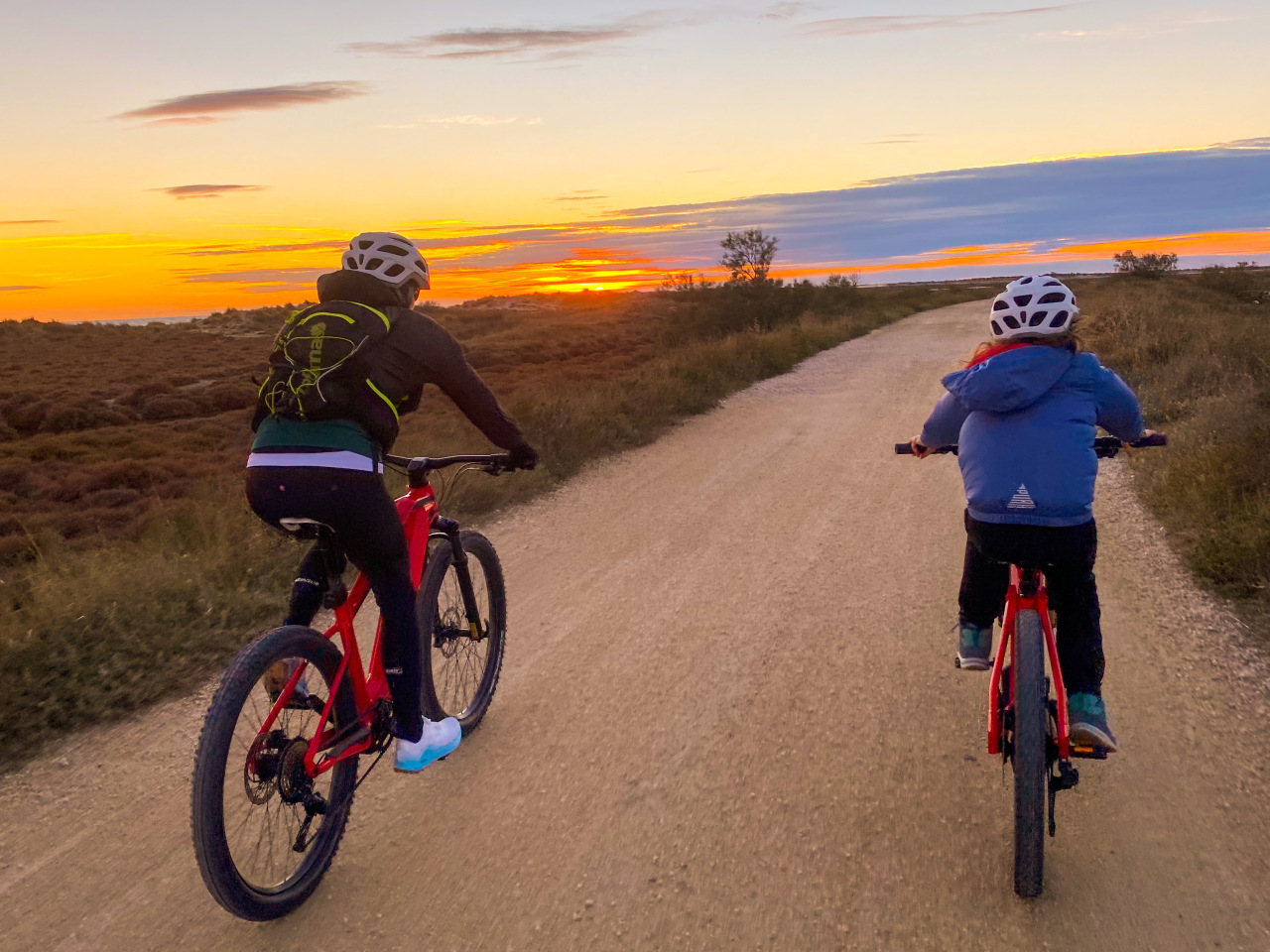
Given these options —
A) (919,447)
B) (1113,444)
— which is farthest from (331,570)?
(1113,444)

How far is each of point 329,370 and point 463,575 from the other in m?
1.48

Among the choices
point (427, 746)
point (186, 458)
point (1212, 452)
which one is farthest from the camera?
point (186, 458)

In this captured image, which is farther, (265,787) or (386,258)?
(386,258)

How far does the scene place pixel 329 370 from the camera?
8.29ft

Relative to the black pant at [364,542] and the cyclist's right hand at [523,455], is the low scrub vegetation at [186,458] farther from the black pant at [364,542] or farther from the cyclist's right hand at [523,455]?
the cyclist's right hand at [523,455]

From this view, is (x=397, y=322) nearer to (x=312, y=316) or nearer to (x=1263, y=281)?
(x=312, y=316)

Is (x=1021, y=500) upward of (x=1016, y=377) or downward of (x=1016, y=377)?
downward

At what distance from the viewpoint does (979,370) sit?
8.99 feet

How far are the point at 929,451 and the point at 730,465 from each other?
239 inches

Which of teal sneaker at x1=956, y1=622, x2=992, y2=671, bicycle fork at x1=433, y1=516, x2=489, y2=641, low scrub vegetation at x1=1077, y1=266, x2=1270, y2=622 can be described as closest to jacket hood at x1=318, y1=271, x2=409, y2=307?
bicycle fork at x1=433, y1=516, x2=489, y2=641

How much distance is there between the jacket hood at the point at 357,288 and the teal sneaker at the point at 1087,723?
271cm

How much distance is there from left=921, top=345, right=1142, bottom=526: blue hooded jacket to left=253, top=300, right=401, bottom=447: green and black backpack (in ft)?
6.20

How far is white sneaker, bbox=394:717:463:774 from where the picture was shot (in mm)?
3100

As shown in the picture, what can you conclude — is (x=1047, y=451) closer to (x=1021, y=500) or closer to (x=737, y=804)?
(x=1021, y=500)
